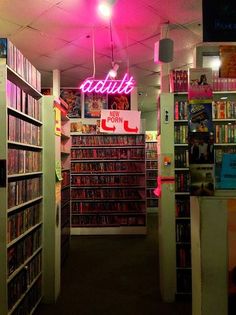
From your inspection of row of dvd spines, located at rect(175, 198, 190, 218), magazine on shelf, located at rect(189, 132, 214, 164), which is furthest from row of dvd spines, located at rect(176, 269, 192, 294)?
magazine on shelf, located at rect(189, 132, 214, 164)

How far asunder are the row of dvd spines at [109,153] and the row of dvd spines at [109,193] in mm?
749

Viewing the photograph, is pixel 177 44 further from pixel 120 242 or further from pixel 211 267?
pixel 211 267

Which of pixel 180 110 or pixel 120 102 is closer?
pixel 180 110

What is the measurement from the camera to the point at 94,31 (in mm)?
4730

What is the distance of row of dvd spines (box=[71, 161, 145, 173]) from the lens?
719cm

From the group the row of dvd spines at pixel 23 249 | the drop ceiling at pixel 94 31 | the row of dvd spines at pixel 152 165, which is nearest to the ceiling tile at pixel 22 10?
the drop ceiling at pixel 94 31

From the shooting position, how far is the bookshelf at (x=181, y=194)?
12.3ft

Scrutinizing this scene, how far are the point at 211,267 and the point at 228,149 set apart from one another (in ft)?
8.04

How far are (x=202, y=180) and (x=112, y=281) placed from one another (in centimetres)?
299

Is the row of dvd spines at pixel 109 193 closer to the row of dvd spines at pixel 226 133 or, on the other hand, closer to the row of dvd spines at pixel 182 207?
the row of dvd spines at pixel 182 207

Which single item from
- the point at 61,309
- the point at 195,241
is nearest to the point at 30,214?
the point at 61,309

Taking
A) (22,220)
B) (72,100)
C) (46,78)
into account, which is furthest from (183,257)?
(46,78)

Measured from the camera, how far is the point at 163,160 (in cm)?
373

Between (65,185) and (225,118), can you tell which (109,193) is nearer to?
(65,185)
